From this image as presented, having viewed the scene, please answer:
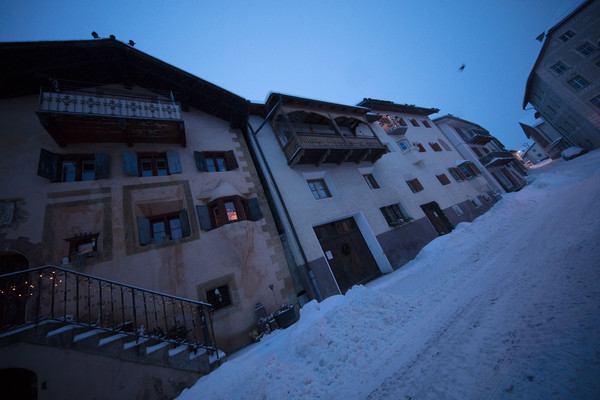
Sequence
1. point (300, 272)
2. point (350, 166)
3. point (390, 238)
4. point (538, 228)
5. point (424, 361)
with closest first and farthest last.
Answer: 1. point (424, 361)
2. point (538, 228)
3. point (300, 272)
4. point (390, 238)
5. point (350, 166)

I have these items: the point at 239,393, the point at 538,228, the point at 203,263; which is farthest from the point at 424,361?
the point at 538,228

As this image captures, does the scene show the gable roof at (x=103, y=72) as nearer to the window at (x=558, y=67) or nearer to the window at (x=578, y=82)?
the window at (x=578, y=82)

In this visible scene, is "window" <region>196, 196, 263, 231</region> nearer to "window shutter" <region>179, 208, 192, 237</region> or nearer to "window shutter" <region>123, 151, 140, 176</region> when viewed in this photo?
"window shutter" <region>179, 208, 192, 237</region>

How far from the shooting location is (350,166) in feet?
46.5

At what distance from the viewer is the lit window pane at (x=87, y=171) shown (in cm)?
783

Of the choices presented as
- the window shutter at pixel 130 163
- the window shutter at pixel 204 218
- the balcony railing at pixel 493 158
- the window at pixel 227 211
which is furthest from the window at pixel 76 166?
the balcony railing at pixel 493 158

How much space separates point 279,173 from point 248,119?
165 inches

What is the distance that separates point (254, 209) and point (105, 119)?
6.61 meters

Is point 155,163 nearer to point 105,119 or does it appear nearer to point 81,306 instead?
point 105,119

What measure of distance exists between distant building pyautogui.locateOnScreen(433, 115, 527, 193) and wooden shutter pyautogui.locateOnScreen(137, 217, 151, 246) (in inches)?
1203

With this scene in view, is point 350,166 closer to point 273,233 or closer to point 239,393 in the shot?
point 273,233

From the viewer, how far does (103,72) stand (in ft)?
31.6

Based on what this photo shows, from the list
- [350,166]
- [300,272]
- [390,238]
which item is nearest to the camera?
[300,272]

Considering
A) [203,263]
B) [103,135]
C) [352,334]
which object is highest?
[103,135]
